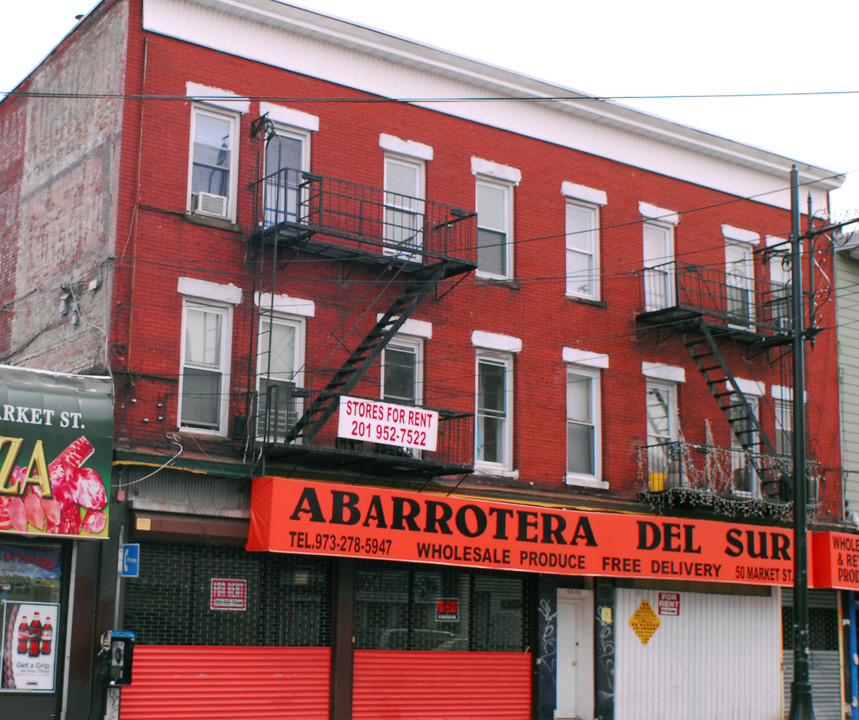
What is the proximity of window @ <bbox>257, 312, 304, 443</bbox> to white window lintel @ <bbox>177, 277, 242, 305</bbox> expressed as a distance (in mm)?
525

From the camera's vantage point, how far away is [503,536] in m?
19.5

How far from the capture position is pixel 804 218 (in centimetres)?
2667

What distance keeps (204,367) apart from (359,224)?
354 centimetres

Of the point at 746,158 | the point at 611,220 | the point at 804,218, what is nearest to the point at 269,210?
the point at 611,220

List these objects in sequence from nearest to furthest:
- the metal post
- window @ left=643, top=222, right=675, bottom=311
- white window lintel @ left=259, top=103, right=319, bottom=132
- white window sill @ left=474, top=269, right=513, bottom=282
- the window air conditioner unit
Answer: the window air conditioner unit → the metal post → white window lintel @ left=259, top=103, right=319, bottom=132 → white window sill @ left=474, top=269, right=513, bottom=282 → window @ left=643, top=222, right=675, bottom=311

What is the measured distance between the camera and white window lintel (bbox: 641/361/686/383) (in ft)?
76.0

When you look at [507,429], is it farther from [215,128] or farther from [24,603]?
[24,603]

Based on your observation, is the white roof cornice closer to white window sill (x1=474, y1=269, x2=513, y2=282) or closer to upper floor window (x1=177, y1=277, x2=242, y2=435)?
white window sill (x1=474, y1=269, x2=513, y2=282)

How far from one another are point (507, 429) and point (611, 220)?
491cm

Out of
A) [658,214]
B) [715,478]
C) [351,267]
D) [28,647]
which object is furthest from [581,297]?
[28,647]

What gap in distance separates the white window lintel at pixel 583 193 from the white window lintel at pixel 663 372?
128 inches

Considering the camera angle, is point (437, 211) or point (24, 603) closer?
point (24, 603)

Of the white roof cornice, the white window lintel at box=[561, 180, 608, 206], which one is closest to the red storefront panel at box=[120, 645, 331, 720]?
the white roof cornice

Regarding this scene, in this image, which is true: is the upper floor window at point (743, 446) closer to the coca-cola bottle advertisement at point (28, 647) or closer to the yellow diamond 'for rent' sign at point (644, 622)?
the yellow diamond 'for rent' sign at point (644, 622)
